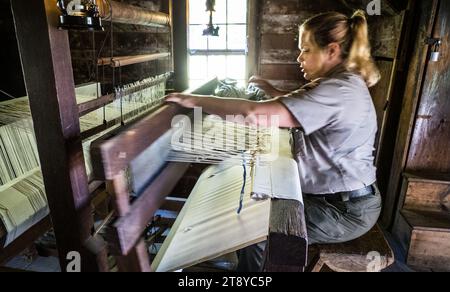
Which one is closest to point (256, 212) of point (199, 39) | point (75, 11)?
point (75, 11)

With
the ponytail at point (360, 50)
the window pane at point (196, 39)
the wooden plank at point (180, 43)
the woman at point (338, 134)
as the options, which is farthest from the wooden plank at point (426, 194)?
the window pane at point (196, 39)

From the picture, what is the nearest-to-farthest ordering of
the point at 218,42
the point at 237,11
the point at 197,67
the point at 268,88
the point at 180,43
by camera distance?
the point at 180,43
the point at 268,88
the point at 237,11
the point at 218,42
the point at 197,67

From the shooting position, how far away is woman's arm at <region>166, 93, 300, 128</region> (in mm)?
1227

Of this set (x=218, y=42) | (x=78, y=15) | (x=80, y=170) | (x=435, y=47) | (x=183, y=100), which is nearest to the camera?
(x=78, y=15)

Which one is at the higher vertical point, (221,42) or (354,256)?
(221,42)

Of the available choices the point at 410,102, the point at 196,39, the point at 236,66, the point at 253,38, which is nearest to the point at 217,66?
the point at 236,66

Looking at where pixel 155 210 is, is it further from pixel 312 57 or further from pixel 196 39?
pixel 196 39

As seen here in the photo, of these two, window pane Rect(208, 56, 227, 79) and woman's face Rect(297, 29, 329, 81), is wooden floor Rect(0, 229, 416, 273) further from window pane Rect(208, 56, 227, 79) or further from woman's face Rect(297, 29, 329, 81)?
window pane Rect(208, 56, 227, 79)

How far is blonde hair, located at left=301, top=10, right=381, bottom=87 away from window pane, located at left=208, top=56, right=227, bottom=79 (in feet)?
8.64

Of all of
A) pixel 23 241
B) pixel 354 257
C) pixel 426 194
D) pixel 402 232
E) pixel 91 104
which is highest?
pixel 91 104

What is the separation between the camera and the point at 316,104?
1.29m

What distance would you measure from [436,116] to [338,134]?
5.78 feet

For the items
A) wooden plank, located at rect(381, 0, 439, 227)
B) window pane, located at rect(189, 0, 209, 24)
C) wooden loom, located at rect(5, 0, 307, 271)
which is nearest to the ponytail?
wooden loom, located at rect(5, 0, 307, 271)

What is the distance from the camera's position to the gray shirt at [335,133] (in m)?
1.30
